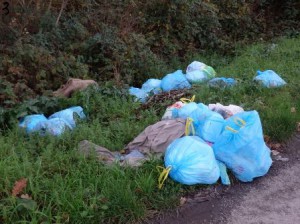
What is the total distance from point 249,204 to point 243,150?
51 cm

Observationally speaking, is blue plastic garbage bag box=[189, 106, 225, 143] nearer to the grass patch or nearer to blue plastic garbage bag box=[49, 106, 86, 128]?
the grass patch

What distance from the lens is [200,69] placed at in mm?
7418

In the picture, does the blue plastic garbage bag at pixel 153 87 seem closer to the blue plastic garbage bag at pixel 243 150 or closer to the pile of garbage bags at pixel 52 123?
the pile of garbage bags at pixel 52 123

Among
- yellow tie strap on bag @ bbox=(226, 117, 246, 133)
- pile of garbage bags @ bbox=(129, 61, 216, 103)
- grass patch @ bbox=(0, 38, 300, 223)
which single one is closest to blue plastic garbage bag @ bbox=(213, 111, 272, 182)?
yellow tie strap on bag @ bbox=(226, 117, 246, 133)

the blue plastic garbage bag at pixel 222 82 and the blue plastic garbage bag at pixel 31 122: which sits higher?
the blue plastic garbage bag at pixel 31 122

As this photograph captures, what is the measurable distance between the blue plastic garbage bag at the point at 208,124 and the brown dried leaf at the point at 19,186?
69.5 inches

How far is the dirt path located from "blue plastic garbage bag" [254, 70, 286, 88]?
222 cm

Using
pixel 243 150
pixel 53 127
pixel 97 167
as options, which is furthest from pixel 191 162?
pixel 53 127

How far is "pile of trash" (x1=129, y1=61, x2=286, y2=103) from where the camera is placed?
6418 millimetres

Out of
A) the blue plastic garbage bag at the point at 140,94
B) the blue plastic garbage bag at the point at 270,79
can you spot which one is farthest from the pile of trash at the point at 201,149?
the blue plastic garbage bag at the point at 270,79

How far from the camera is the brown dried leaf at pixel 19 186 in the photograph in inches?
133

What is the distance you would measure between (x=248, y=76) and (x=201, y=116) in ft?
8.98

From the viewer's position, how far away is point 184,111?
15.9 feet

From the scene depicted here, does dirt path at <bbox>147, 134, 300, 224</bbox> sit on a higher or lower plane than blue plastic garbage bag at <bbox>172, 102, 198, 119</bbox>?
lower
